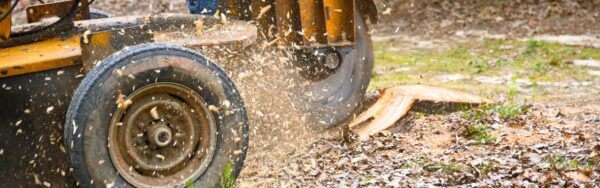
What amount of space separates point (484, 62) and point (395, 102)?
11.3ft

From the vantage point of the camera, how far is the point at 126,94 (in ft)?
13.1

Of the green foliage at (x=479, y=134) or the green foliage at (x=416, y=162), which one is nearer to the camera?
the green foliage at (x=416, y=162)

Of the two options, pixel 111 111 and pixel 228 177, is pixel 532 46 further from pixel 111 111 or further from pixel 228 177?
pixel 111 111

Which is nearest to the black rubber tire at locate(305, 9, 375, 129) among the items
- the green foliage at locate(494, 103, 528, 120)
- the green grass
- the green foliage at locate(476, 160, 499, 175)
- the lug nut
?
the lug nut

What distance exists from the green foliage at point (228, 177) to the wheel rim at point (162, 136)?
0.35ft

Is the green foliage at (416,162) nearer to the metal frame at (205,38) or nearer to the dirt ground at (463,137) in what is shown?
the dirt ground at (463,137)

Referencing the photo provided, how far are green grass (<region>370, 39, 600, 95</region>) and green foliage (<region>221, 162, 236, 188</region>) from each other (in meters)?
4.13

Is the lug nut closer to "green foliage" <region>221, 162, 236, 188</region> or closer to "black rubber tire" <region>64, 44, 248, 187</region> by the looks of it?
"black rubber tire" <region>64, 44, 248, 187</region>

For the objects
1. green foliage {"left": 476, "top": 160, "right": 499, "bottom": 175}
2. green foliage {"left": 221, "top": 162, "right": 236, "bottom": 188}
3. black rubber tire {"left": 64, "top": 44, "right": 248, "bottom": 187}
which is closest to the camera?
black rubber tire {"left": 64, "top": 44, "right": 248, "bottom": 187}

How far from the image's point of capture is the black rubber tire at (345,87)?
6.36 metres

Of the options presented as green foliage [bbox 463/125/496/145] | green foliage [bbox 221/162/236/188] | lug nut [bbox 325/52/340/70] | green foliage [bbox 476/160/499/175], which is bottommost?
green foliage [bbox 463/125/496/145]

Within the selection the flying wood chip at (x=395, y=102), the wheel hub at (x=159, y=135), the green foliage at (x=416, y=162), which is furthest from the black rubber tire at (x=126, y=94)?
the flying wood chip at (x=395, y=102)

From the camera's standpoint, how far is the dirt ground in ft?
15.1

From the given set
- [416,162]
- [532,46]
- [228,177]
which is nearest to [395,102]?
[416,162]
